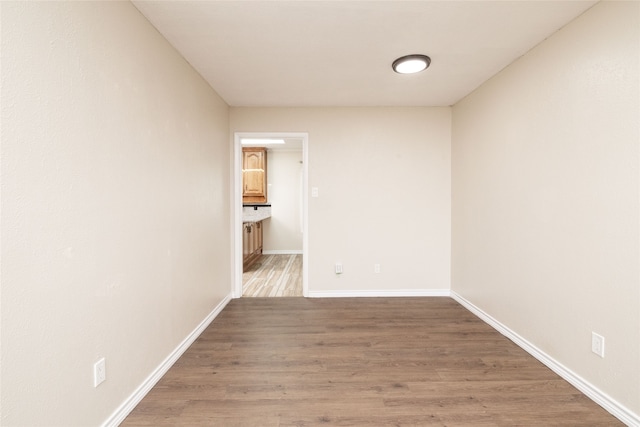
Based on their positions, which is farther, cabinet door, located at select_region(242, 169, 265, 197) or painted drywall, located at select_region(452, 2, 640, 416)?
cabinet door, located at select_region(242, 169, 265, 197)

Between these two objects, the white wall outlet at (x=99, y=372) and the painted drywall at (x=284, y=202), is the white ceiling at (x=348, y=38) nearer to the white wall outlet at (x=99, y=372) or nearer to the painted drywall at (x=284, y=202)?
the white wall outlet at (x=99, y=372)

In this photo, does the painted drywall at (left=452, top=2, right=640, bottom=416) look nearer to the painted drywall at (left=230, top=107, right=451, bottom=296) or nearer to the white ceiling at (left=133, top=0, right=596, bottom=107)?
the white ceiling at (left=133, top=0, right=596, bottom=107)

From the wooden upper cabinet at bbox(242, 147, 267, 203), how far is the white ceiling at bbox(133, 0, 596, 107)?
322cm

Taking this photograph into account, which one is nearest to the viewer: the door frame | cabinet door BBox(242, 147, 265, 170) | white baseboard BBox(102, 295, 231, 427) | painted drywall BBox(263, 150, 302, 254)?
white baseboard BBox(102, 295, 231, 427)

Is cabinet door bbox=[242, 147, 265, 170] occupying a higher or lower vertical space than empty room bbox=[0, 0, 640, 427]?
higher

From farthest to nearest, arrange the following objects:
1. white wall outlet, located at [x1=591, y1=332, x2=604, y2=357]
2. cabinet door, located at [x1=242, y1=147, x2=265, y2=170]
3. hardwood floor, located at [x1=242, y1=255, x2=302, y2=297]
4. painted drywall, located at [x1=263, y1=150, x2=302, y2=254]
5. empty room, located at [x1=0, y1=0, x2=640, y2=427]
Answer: painted drywall, located at [x1=263, y1=150, x2=302, y2=254], cabinet door, located at [x1=242, y1=147, x2=265, y2=170], hardwood floor, located at [x1=242, y1=255, x2=302, y2=297], white wall outlet, located at [x1=591, y1=332, x2=604, y2=357], empty room, located at [x1=0, y1=0, x2=640, y2=427]

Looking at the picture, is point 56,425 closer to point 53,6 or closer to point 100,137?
point 100,137

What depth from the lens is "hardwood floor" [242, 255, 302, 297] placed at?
3.79 meters

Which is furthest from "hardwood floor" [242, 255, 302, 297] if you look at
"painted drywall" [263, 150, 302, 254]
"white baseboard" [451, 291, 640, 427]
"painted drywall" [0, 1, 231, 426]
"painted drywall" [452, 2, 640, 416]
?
"painted drywall" [452, 2, 640, 416]

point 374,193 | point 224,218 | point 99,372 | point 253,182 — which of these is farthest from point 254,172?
point 99,372

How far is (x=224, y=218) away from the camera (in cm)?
332

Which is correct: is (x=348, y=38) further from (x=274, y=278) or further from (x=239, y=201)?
(x=274, y=278)

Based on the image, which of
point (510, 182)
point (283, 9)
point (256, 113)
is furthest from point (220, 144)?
point (510, 182)

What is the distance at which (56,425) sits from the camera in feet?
3.90
